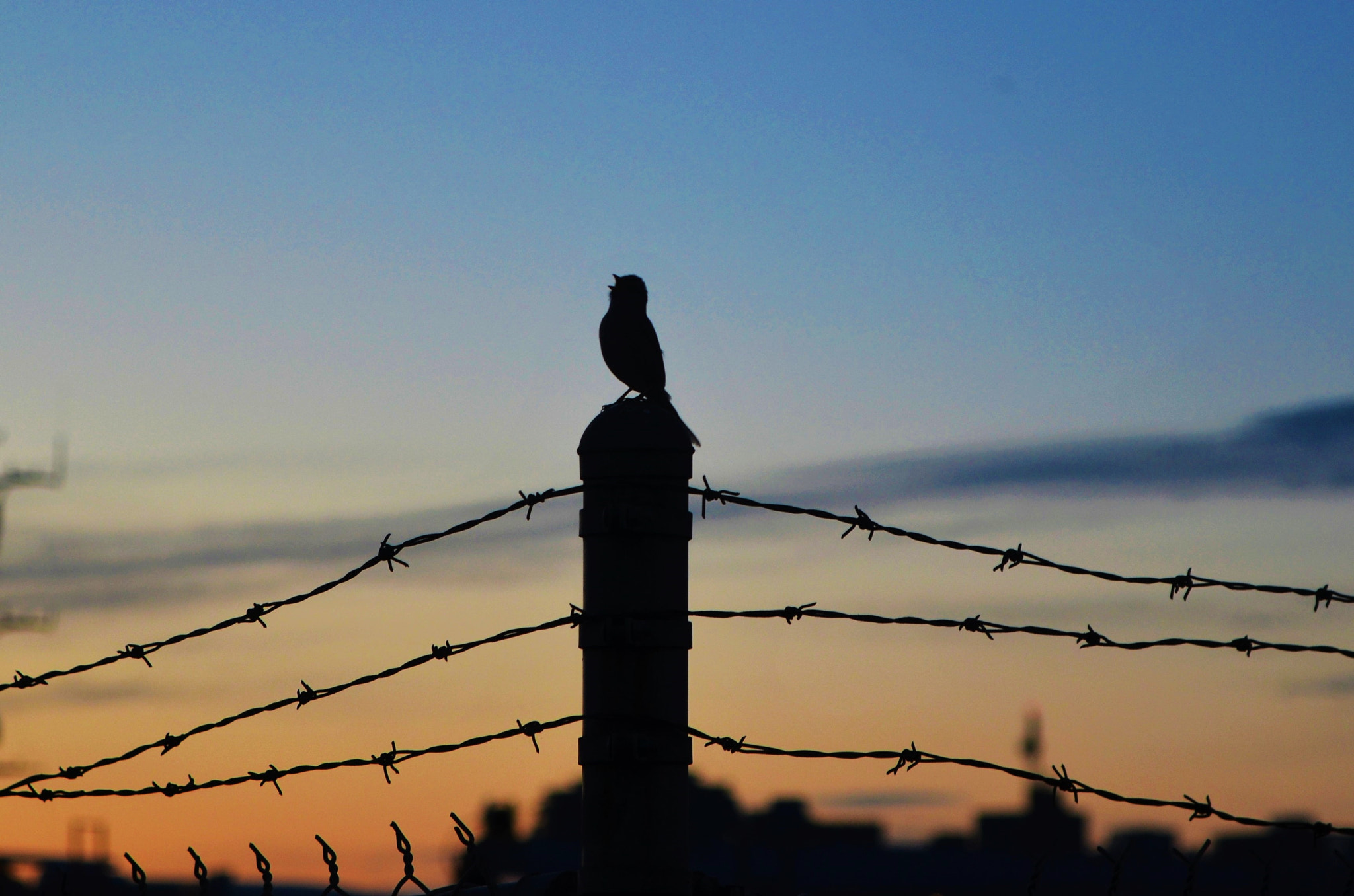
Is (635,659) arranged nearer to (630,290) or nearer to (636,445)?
(636,445)

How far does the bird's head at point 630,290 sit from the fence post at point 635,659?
4661 millimetres

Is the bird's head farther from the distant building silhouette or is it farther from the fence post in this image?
the distant building silhouette

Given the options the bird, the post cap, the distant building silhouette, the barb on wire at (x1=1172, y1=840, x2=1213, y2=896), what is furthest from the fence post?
the distant building silhouette

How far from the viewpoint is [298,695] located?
205 inches

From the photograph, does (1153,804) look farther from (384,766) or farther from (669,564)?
(384,766)

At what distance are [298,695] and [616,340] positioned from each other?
370 centimetres

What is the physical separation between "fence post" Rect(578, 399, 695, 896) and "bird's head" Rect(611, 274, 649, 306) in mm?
4661

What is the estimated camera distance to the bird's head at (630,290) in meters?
9.23

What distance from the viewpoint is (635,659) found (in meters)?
4.41

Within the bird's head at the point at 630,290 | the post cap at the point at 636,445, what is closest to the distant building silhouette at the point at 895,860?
the bird's head at the point at 630,290

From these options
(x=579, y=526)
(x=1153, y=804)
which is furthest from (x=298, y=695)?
(x=1153, y=804)

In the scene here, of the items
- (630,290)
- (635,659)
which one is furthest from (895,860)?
(635,659)

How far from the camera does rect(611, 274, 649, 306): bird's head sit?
9234 mm

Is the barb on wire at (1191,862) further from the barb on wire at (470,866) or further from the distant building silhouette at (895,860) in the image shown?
the distant building silhouette at (895,860)
